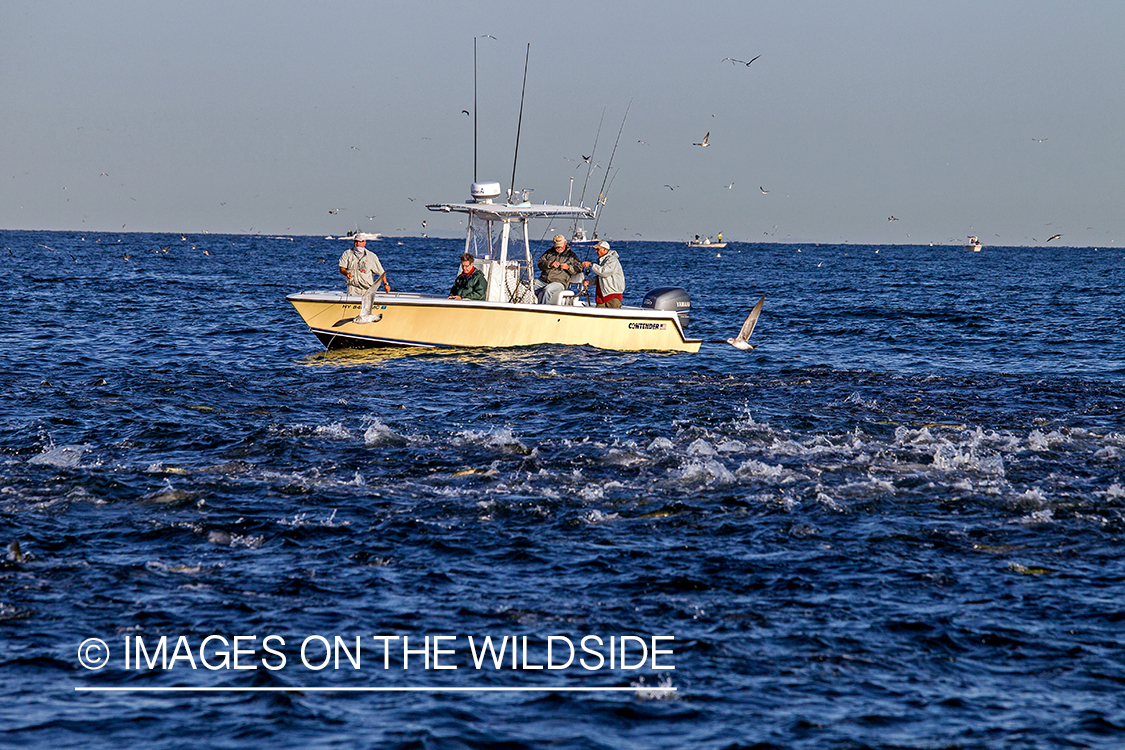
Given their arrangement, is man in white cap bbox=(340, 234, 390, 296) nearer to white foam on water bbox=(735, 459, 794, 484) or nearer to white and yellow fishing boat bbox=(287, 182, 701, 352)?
white and yellow fishing boat bbox=(287, 182, 701, 352)

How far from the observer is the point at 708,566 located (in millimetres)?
8227

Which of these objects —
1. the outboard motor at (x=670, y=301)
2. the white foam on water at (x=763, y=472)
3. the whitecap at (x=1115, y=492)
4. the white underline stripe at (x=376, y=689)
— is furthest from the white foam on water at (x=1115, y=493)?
the outboard motor at (x=670, y=301)

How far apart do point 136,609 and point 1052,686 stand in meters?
5.72

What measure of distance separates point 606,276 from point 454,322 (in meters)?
3.37

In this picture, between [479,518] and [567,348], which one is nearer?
[479,518]

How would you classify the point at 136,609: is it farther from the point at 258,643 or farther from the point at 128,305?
the point at 128,305

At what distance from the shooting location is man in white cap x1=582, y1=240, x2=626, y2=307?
21.9m

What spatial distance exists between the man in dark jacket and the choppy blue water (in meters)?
3.08

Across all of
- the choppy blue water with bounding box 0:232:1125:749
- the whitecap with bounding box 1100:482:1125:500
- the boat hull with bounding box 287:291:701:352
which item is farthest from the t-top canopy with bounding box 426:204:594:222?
the whitecap with bounding box 1100:482:1125:500

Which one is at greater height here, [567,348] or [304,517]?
[567,348]

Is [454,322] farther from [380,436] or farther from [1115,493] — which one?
[1115,493]

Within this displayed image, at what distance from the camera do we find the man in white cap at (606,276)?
21.9 metres

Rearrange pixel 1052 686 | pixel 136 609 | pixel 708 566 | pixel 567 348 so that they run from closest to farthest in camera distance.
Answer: pixel 1052 686
pixel 136 609
pixel 708 566
pixel 567 348

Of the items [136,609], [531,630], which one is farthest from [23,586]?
[531,630]
